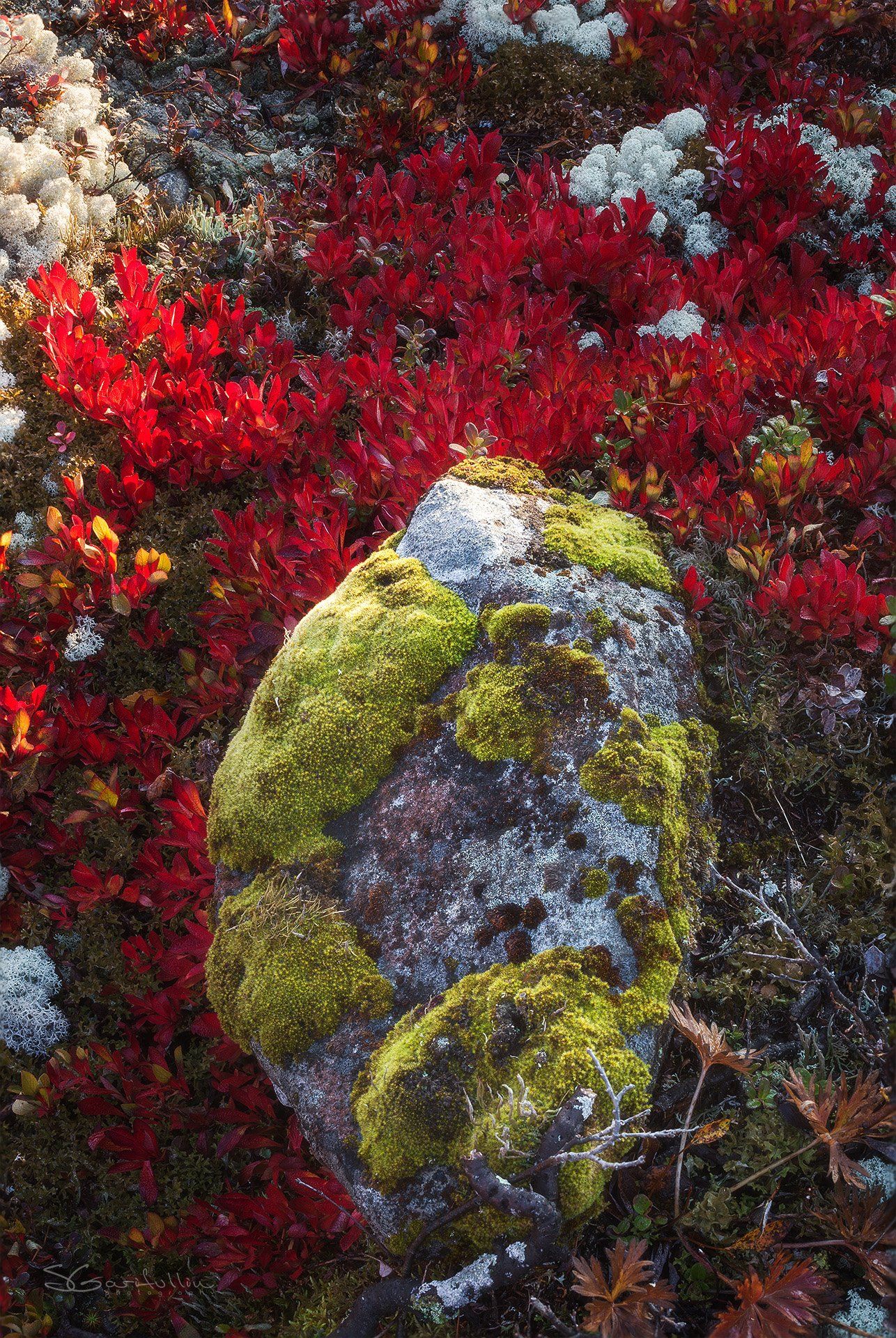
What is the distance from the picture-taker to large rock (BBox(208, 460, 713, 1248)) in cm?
203

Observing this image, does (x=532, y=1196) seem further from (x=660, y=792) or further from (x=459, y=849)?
(x=660, y=792)

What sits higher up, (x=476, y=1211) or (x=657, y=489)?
(x=657, y=489)

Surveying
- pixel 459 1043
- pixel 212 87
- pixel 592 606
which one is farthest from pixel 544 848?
pixel 212 87

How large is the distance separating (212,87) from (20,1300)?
6.57 metres

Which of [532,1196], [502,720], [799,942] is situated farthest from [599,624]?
[532,1196]

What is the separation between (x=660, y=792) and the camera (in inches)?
91.8

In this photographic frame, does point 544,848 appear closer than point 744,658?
Yes

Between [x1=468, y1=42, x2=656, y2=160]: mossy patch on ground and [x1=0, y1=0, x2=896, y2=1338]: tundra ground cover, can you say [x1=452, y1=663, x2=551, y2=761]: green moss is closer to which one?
[x1=0, y1=0, x2=896, y2=1338]: tundra ground cover

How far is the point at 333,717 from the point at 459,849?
54 cm

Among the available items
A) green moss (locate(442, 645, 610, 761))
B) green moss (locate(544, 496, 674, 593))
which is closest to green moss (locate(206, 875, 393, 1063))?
green moss (locate(442, 645, 610, 761))

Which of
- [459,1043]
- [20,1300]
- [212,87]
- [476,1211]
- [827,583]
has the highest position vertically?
[212,87]

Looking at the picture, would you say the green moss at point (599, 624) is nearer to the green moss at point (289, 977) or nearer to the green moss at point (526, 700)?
the green moss at point (526, 700)

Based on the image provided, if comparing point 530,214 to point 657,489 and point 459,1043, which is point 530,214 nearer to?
point 657,489

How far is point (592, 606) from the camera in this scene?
2.63m
